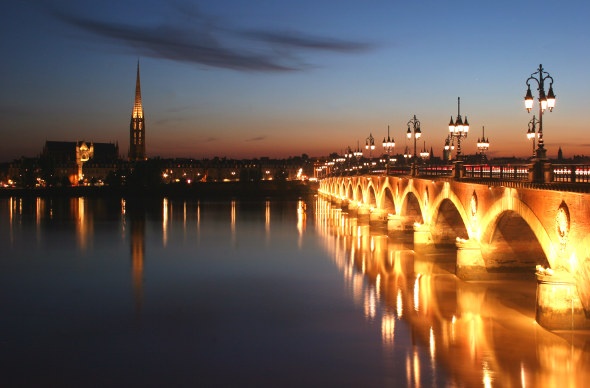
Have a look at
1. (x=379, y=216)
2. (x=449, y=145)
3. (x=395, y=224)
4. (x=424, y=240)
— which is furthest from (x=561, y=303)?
(x=379, y=216)

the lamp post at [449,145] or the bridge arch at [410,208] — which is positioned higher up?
the lamp post at [449,145]

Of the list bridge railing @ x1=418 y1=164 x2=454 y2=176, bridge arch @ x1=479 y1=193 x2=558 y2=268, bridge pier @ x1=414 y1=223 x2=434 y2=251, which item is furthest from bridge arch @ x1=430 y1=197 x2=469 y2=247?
bridge arch @ x1=479 y1=193 x2=558 y2=268

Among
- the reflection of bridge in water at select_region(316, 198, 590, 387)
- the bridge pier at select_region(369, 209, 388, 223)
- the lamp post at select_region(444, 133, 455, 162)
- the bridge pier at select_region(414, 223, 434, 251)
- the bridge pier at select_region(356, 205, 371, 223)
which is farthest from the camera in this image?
the bridge pier at select_region(356, 205, 371, 223)

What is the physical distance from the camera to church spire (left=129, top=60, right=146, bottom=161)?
190 m

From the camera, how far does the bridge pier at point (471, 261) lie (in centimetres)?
2952

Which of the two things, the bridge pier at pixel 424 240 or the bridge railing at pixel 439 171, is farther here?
the bridge railing at pixel 439 171

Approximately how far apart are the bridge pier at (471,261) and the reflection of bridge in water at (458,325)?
1.52ft

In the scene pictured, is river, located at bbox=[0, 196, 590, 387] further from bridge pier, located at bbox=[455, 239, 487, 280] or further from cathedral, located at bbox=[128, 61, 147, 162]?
cathedral, located at bbox=[128, 61, 147, 162]

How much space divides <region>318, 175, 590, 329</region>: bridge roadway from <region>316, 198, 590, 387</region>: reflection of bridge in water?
749mm

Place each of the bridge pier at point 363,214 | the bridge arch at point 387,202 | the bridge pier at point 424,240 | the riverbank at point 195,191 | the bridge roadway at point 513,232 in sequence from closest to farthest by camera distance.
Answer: the bridge roadway at point 513,232 → the bridge pier at point 424,240 → the bridge arch at point 387,202 → the bridge pier at point 363,214 → the riverbank at point 195,191

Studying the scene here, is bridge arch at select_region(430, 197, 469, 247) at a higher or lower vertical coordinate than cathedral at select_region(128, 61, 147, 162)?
lower

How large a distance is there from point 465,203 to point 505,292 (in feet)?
18.7

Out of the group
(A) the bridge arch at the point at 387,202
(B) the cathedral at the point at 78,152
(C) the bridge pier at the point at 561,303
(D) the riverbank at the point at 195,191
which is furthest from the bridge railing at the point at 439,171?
(B) the cathedral at the point at 78,152

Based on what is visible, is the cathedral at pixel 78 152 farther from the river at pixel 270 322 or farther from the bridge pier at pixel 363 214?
the river at pixel 270 322
